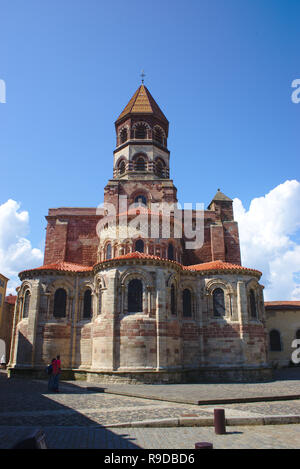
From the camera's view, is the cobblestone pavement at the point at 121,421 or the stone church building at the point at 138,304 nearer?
Answer: the cobblestone pavement at the point at 121,421

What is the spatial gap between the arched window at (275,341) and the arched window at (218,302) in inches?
471

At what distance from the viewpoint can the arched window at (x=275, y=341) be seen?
3262 centimetres

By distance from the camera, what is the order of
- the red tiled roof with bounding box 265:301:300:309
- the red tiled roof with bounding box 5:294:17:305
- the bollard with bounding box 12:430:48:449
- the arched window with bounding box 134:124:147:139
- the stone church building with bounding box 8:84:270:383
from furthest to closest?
1. the red tiled roof with bounding box 5:294:17:305
2. the arched window with bounding box 134:124:147:139
3. the red tiled roof with bounding box 265:301:300:309
4. the stone church building with bounding box 8:84:270:383
5. the bollard with bounding box 12:430:48:449

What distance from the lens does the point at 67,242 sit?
29984mm

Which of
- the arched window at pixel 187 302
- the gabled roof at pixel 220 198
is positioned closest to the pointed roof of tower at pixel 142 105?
the gabled roof at pixel 220 198

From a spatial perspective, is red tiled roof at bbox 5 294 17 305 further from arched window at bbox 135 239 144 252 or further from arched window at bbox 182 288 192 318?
arched window at bbox 182 288 192 318

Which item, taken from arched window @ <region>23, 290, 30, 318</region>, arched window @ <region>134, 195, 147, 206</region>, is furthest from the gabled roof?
arched window @ <region>23, 290, 30, 318</region>

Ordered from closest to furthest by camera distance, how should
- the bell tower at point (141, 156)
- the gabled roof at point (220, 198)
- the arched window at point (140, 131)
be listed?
1. the bell tower at point (141, 156)
2. the gabled roof at point (220, 198)
3. the arched window at point (140, 131)

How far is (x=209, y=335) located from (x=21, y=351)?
12595 millimetres

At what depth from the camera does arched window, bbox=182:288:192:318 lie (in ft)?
78.4

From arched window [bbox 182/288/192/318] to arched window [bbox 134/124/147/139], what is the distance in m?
17.6

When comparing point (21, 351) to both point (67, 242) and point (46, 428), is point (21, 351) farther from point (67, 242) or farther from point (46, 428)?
point (46, 428)

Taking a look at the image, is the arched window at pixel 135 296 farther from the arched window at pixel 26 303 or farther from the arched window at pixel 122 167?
the arched window at pixel 122 167
